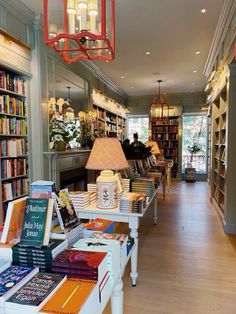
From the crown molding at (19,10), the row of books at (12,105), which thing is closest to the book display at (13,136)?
the row of books at (12,105)

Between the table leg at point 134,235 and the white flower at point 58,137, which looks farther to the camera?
the white flower at point 58,137

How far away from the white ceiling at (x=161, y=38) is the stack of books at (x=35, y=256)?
10.4 ft

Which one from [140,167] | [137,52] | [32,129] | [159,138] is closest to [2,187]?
[32,129]

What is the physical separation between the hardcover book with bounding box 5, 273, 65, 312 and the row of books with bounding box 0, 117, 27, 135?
2.53 metres

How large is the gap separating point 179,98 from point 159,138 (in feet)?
5.40

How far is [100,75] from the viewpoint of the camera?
6.41 meters

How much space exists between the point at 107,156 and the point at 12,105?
1795mm

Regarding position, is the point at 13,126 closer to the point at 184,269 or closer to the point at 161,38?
the point at 184,269

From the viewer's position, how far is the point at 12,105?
3.30 meters

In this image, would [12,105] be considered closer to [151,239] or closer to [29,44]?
[29,44]

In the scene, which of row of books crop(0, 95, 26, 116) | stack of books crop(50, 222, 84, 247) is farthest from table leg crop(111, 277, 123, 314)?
row of books crop(0, 95, 26, 116)

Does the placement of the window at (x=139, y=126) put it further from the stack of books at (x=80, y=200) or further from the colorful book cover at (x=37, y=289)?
the colorful book cover at (x=37, y=289)

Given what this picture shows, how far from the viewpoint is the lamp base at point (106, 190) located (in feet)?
7.80

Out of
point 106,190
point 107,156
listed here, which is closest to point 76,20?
point 107,156
